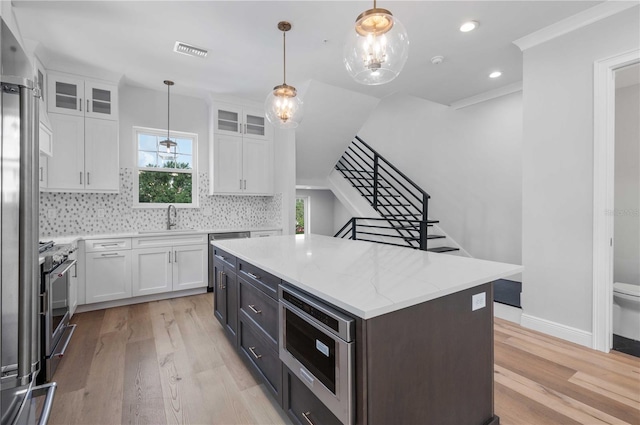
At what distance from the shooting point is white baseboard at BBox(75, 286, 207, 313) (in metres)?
3.53

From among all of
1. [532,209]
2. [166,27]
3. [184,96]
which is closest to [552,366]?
[532,209]

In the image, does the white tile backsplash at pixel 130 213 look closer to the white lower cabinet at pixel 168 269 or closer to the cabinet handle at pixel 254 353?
the white lower cabinet at pixel 168 269


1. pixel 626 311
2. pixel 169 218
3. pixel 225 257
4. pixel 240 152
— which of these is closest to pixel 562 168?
pixel 626 311

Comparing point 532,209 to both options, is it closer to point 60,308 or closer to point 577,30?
point 577,30

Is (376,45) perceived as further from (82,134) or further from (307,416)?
(82,134)

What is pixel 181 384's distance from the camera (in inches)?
82.2

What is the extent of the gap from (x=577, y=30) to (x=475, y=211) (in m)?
2.68

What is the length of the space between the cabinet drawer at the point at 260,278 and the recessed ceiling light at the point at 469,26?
2776 millimetres

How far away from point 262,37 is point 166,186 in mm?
2689

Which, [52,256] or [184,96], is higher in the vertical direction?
[184,96]

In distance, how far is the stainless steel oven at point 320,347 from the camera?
112cm

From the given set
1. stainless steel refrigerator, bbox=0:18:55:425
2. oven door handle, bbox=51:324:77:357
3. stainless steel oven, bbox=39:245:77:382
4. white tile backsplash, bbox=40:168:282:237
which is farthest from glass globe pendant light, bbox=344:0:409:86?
white tile backsplash, bbox=40:168:282:237

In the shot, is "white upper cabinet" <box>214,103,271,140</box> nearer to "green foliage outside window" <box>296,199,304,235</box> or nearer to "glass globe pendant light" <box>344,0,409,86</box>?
"green foliage outside window" <box>296,199,304,235</box>

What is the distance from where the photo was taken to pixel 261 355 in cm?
197
